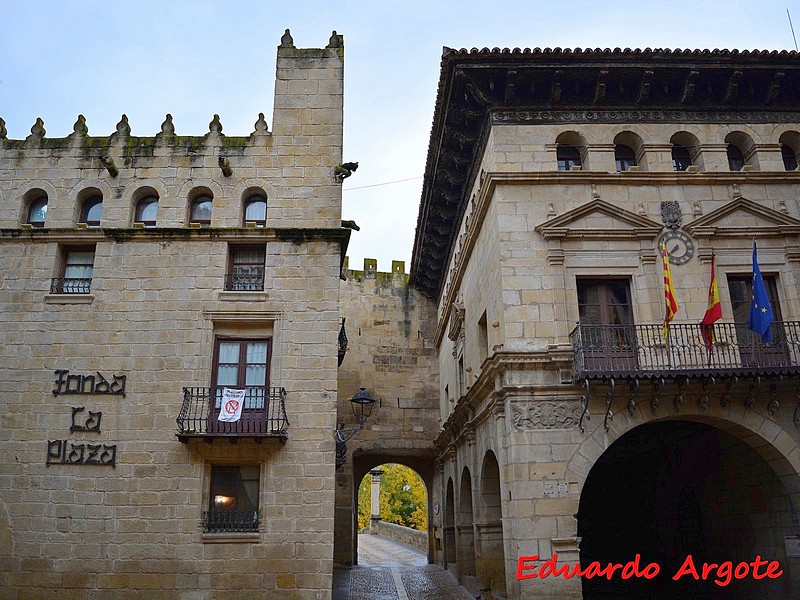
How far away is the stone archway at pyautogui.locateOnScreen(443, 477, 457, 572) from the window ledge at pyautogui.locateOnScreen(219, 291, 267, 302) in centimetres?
1231

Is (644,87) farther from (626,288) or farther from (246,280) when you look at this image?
(246,280)

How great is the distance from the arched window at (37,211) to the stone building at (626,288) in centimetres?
917

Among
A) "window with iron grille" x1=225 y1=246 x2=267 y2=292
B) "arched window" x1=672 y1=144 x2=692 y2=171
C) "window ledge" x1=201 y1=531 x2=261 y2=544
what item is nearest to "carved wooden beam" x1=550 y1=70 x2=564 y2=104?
"arched window" x1=672 y1=144 x2=692 y2=171

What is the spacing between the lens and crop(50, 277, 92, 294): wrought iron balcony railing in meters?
13.5

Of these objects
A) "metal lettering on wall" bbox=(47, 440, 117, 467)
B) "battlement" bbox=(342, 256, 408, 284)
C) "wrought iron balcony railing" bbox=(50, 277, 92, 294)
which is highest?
"battlement" bbox=(342, 256, 408, 284)

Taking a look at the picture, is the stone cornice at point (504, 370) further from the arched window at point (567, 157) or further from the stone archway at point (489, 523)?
the arched window at point (567, 157)

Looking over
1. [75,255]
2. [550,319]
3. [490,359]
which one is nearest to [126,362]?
[75,255]

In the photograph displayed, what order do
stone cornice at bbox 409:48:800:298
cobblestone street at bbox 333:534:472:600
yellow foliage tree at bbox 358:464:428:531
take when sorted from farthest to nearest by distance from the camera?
yellow foliage tree at bbox 358:464:428:531 → cobblestone street at bbox 333:534:472:600 → stone cornice at bbox 409:48:800:298

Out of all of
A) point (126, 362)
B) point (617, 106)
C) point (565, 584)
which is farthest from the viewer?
point (617, 106)

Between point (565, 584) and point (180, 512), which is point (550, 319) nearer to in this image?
point (565, 584)

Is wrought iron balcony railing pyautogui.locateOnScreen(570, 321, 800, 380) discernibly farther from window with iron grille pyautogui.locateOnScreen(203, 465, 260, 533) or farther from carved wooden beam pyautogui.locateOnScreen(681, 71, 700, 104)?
window with iron grille pyautogui.locateOnScreen(203, 465, 260, 533)

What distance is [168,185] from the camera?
552 inches

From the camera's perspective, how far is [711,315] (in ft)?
40.8

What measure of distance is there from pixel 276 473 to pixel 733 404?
8.85m
